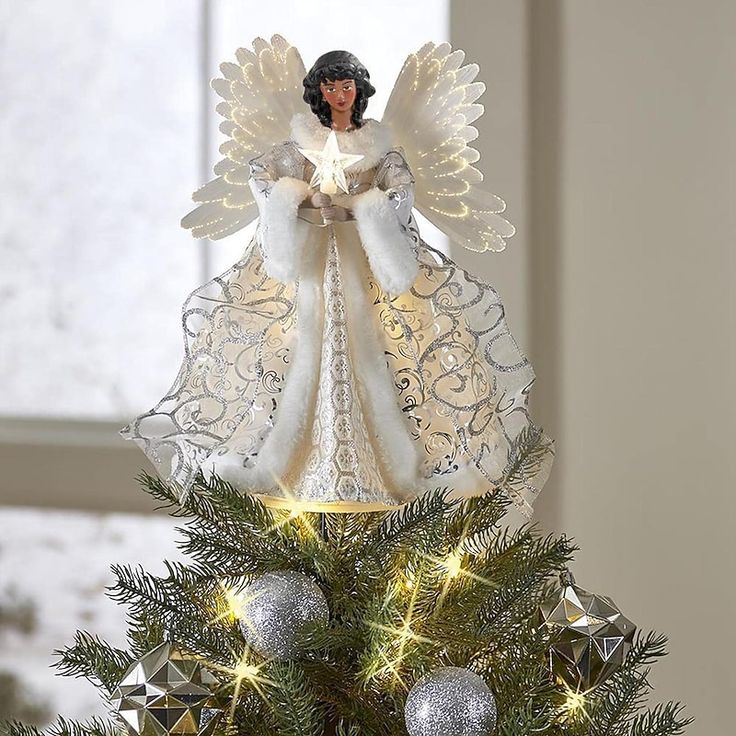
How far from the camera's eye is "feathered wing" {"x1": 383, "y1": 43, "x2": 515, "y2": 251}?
911 mm

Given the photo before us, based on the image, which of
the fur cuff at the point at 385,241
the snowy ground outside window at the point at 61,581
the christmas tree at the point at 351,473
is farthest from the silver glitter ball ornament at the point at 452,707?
the snowy ground outside window at the point at 61,581

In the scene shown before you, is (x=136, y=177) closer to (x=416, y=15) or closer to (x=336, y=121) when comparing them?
(x=416, y=15)

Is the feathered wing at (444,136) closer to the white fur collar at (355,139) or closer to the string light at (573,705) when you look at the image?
the white fur collar at (355,139)

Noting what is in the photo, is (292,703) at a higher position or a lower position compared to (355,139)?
lower

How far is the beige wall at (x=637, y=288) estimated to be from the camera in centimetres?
122

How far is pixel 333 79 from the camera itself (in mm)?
845

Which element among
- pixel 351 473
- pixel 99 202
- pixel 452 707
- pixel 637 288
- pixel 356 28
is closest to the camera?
pixel 452 707

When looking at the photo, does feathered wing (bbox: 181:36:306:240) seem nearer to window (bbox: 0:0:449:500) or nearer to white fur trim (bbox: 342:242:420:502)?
white fur trim (bbox: 342:242:420:502)

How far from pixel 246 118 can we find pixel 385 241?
21 cm

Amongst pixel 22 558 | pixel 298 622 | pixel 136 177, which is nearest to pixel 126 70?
pixel 136 177

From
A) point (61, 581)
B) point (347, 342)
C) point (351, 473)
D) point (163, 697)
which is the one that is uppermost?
point (347, 342)

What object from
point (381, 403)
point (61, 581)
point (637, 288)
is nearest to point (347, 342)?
point (381, 403)

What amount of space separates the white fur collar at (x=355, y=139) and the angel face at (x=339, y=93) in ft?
0.07

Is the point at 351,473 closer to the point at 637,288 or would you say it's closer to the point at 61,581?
the point at 637,288
